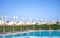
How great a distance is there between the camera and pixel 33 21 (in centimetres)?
484

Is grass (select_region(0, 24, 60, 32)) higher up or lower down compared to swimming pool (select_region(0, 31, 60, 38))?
higher up

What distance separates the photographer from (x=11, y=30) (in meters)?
4.74

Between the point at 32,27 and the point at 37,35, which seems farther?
the point at 37,35

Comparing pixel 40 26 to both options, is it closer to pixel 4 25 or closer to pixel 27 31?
pixel 27 31

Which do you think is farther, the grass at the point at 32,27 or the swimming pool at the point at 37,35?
the swimming pool at the point at 37,35

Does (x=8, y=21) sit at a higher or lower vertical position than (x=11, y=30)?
higher

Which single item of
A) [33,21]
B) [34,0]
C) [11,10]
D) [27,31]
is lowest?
[27,31]

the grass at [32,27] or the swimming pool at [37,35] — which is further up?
the grass at [32,27]

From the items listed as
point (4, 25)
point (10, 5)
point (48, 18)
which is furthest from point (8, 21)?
point (48, 18)

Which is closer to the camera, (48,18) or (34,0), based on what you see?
(34,0)

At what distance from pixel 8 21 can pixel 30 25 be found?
798 millimetres

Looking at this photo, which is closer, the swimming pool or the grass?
the grass

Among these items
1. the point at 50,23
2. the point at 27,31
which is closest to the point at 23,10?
the point at 27,31

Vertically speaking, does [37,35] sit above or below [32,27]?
below
